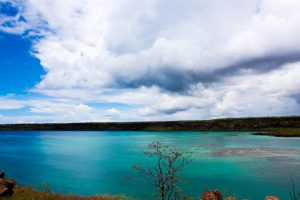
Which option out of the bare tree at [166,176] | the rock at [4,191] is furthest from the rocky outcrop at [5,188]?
the bare tree at [166,176]

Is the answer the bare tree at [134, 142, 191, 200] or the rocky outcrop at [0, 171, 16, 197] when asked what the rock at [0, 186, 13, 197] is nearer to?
the rocky outcrop at [0, 171, 16, 197]

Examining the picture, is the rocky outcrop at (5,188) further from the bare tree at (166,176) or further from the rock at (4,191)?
the bare tree at (166,176)

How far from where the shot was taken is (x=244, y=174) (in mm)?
33438

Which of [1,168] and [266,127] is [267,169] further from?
[266,127]

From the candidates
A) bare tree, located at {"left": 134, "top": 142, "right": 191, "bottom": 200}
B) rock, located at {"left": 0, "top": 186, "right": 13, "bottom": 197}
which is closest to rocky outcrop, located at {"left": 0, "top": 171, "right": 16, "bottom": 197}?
rock, located at {"left": 0, "top": 186, "right": 13, "bottom": 197}

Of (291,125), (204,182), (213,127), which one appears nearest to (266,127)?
(291,125)

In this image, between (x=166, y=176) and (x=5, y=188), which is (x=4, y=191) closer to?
(x=5, y=188)

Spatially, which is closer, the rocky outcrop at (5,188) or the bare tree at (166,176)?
the bare tree at (166,176)

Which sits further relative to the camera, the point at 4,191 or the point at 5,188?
the point at 5,188

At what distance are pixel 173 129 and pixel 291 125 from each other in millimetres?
71745

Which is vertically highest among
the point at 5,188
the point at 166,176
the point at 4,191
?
the point at 166,176

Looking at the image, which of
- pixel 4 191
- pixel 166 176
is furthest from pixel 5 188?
pixel 166 176

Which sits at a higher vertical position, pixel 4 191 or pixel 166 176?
pixel 166 176

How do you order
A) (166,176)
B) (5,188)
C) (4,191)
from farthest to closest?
(5,188), (4,191), (166,176)
